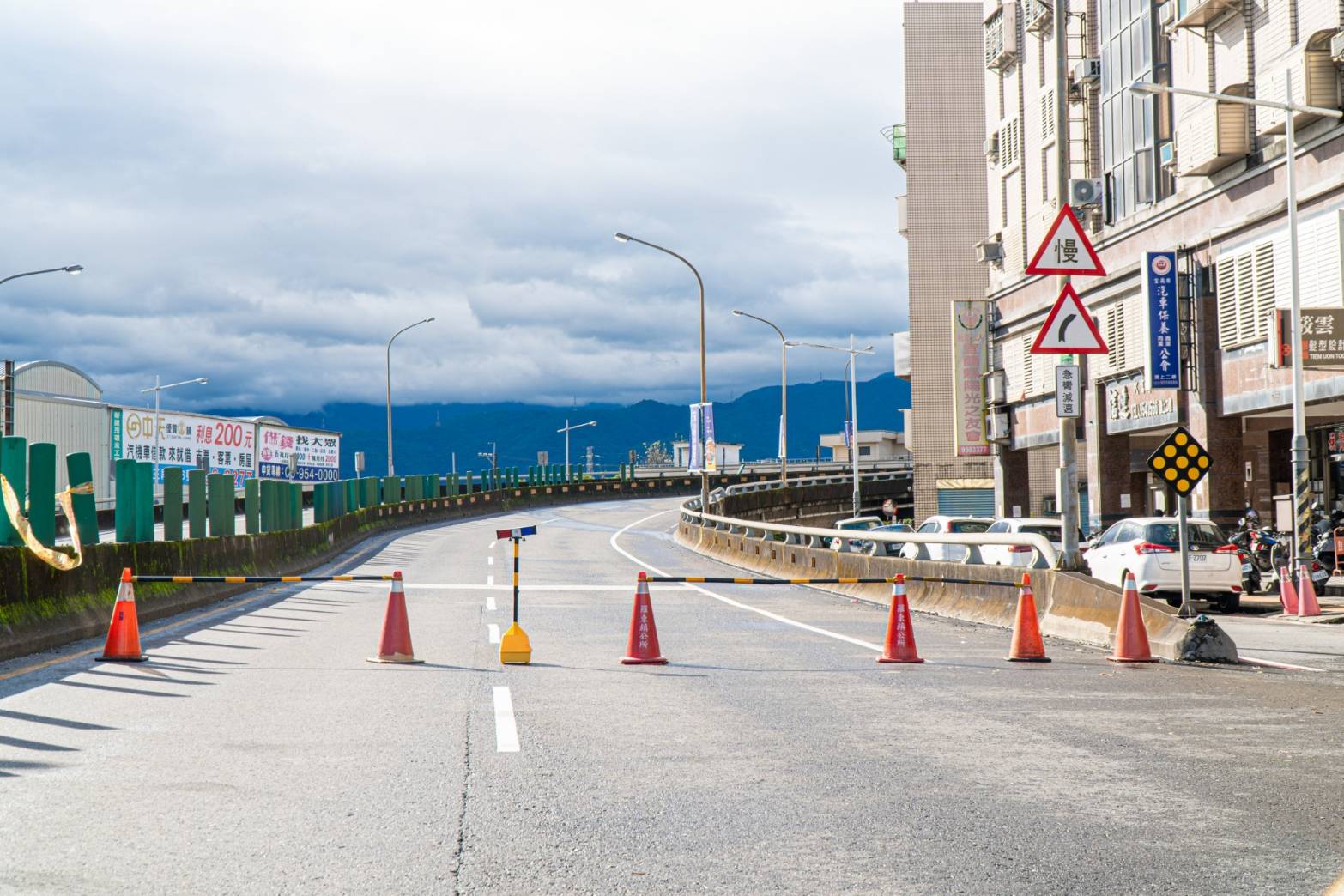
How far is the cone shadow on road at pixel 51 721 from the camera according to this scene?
920cm

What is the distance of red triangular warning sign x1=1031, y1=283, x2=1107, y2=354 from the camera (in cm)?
1595

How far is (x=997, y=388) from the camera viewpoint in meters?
48.2

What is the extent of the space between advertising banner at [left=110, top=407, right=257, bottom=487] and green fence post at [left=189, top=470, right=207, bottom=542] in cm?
3405

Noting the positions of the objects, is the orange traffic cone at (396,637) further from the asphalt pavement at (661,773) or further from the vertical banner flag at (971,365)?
the vertical banner flag at (971,365)

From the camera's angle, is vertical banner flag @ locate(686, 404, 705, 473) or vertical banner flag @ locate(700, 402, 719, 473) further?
vertical banner flag @ locate(686, 404, 705, 473)

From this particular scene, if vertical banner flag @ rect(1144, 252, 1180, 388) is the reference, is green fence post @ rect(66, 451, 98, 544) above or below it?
below

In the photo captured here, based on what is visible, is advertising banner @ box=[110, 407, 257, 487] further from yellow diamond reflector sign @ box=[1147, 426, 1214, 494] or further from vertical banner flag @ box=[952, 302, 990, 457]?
yellow diamond reflector sign @ box=[1147, 426, 1214, 494]

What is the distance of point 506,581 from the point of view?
87.5ft

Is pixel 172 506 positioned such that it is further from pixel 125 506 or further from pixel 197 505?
pixel 125 506

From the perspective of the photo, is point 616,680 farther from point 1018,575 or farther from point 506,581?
point 506,581

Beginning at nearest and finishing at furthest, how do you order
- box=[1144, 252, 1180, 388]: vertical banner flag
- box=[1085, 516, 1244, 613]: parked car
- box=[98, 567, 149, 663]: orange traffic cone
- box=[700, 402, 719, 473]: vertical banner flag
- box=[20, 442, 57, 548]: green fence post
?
1. box=[98, 567, 149, 663]: orange traffic cone
2. box=[20, 442, 57, 548]: green fence post
3. box=[1085, 516, 1244, 613]: parked car
4. box=[1144, 252, 1180, 388]: vertical banner flag
5. box=[700, 402, 719, 473]: vertical banner flag

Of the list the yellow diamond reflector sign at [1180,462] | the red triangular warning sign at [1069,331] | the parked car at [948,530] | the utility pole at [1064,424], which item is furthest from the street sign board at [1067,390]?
the parked car at [948,530]

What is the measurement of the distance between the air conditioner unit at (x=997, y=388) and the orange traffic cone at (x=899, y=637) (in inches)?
1409

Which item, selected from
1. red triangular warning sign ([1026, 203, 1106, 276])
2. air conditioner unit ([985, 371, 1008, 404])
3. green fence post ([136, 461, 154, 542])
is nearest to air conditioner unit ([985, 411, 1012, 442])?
air conditioner unit ([985, 371, 1008, 404])
